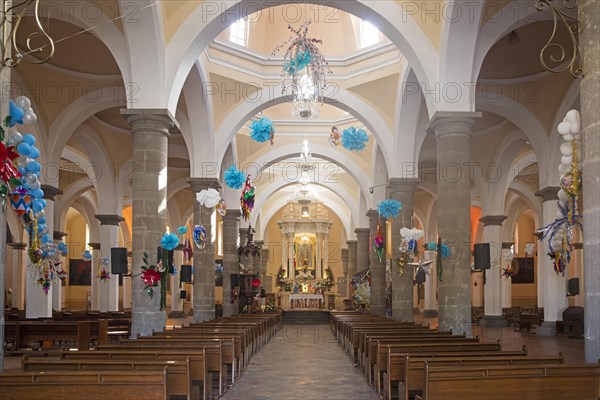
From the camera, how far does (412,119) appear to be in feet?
59.4

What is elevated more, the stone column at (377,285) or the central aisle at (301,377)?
the stone column at (377,285)

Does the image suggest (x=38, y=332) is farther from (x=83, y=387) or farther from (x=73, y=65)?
(x=83, y=387)

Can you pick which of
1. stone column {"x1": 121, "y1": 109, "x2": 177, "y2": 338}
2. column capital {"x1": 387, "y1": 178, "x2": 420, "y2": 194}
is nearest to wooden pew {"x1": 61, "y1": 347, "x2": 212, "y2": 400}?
stone column {"x1": 121, "y1": 109, "x2": 177, "y2": 338}

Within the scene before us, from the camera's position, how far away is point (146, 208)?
11.9 meters

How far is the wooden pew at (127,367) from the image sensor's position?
6.66 m

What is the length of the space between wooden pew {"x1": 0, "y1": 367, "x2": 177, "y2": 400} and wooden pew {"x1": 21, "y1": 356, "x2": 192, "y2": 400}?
94 centimetres

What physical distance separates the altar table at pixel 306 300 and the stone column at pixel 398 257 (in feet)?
59.3

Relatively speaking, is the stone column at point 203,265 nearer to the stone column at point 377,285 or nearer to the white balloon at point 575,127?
the stone column at point 377,285

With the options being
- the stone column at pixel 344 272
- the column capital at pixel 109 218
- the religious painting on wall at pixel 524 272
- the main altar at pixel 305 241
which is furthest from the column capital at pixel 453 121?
the stone column at pixel 344 272

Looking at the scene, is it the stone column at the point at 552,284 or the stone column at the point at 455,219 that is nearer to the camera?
the stone column at the point at 455,219

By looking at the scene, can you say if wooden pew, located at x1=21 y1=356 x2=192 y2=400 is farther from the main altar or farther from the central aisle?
the main altar

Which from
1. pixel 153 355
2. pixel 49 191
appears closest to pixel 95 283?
pixel 49 191

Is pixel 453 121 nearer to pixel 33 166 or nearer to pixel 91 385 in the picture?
pixel 33 166

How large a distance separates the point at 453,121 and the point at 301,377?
4966 mm
